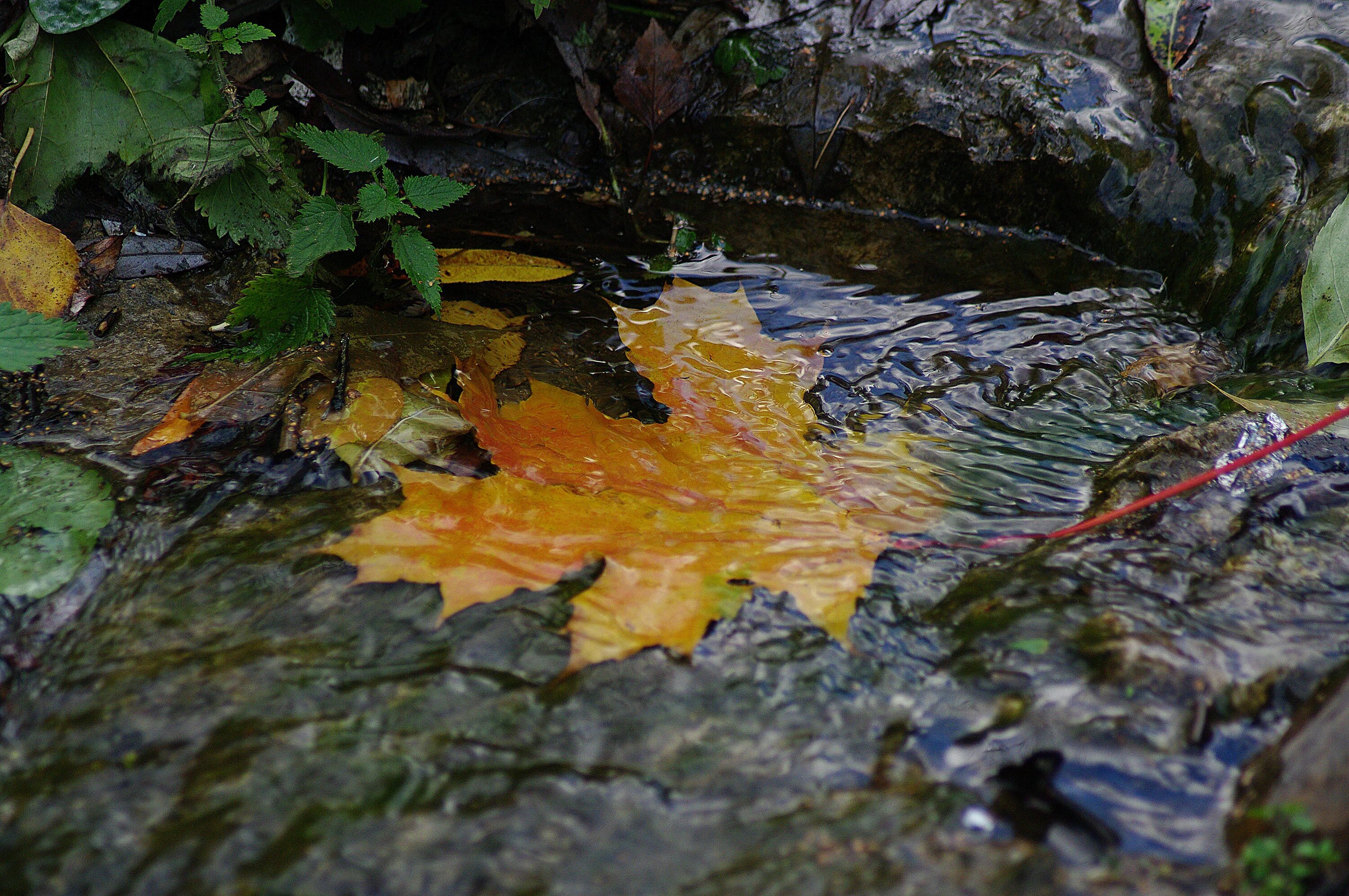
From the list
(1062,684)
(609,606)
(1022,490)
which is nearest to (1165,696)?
(1062,684)

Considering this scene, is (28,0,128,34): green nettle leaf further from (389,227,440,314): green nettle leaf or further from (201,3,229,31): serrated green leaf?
(389,227,440,314): green nettle leaf

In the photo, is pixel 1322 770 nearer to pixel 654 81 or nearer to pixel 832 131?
pixel 832 131

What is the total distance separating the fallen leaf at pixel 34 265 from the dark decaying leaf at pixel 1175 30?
3390 mm

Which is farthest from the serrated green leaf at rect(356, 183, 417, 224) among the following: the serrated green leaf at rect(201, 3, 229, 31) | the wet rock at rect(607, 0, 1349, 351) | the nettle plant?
the wet rock at rect(607, 0, 1349, 351)

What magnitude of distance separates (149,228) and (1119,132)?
3.10 metres

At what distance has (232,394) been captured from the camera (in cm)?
200

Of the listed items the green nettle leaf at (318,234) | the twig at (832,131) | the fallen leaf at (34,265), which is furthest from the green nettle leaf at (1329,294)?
the fallen leaf at (34,265)

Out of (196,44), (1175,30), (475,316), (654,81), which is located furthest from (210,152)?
(1175,30)

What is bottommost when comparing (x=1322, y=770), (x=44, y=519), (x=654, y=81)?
(x=44, y=519)

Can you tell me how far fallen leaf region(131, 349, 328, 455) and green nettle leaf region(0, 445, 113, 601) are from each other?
151mm

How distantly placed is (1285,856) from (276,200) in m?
2.47

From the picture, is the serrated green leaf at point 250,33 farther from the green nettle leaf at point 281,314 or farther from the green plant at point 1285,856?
the green plant at point 1285,856

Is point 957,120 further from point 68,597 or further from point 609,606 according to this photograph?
point 68,597

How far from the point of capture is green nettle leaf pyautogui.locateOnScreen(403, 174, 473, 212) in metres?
2.10
